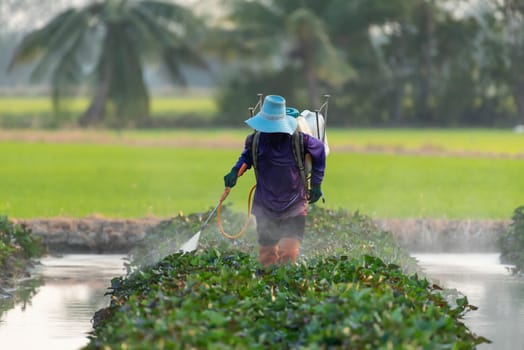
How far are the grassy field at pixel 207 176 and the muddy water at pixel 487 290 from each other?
2.71 metres

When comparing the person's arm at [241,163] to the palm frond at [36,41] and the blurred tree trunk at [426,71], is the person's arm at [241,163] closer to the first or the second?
the palm frond at [36,41]

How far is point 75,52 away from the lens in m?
59.5

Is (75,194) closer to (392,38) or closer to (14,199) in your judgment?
(14,199)

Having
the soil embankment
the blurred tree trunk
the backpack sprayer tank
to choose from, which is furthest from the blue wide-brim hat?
the blurred tree trunk

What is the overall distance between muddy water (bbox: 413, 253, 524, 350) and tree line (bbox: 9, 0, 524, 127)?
139ft

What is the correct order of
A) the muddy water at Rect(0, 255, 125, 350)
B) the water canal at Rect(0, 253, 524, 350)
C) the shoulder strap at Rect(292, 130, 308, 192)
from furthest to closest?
the water canal at Rect(0, 253, 524, 350), the muddy water at Rect(0, 255, 125, 350), the shoulder strap at Rect(292, 130, 308, 192)

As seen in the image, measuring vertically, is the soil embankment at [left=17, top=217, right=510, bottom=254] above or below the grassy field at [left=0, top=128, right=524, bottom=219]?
above

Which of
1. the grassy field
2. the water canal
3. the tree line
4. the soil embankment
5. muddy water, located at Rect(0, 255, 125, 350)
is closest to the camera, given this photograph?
muddy water, located at Rect(0, 255, 125, 350)

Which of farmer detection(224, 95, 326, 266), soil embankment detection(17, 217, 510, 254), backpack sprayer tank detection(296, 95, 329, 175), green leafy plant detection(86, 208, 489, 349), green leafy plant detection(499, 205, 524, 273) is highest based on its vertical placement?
backpack sprayer tank detection(296, 95, 329, 175)

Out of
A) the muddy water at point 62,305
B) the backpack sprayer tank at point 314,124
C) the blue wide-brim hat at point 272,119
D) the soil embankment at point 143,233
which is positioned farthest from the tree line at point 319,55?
the blue wide-brim hat at point 272,119

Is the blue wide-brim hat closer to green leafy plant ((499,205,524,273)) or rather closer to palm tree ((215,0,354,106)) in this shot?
green leafy plant ((499,205,524,273))

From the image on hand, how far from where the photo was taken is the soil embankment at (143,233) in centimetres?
1922

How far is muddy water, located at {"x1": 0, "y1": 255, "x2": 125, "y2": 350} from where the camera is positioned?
1191cm

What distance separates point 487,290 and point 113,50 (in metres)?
46.2
